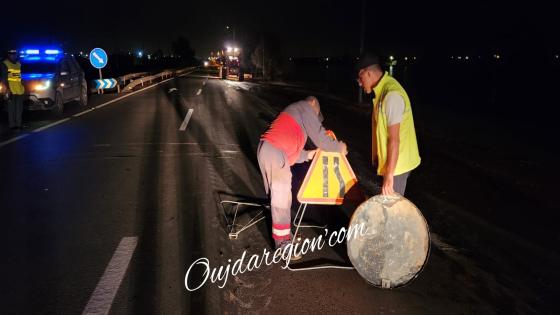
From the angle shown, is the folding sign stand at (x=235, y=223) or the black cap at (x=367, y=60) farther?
the folding sign stand at (x=235, y=223)

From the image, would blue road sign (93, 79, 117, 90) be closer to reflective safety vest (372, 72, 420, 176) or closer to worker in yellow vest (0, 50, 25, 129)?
worker in yellow vest (0, 50, 25, 129)

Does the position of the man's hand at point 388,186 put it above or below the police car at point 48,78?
below

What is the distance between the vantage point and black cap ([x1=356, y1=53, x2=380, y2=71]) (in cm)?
364

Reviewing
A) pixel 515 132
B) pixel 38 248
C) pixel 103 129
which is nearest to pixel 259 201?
pixel 38 248

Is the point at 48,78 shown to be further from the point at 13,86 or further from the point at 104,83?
the point at 104,83

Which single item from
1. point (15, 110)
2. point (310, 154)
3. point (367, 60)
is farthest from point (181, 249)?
point (15, 110)

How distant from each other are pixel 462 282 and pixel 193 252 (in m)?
2.54

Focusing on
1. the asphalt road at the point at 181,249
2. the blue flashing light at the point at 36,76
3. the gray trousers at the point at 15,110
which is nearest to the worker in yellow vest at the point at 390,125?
the asphalt road at the point at 181,249

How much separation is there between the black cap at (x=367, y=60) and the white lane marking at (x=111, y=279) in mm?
2772

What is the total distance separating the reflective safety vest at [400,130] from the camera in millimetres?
3555

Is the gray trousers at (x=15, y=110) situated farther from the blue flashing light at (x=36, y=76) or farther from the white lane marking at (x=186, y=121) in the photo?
the white lane marking at (x=186, y=121)

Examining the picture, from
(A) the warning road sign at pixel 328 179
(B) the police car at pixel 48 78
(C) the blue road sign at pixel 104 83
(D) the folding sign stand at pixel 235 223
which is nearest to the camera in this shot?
(A) the warning road sign at pixel 328 179

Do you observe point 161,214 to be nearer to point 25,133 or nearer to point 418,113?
point 25,133

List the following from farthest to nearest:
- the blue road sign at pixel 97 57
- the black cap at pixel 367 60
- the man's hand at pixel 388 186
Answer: the blue road sign at pixel 97 57, the black cap at pixel 367 60, the man's hand at pixel 388 186
